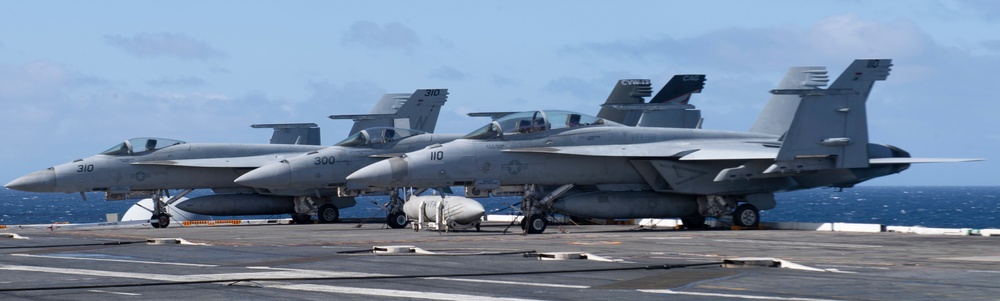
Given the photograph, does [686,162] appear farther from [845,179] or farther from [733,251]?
[733,251]

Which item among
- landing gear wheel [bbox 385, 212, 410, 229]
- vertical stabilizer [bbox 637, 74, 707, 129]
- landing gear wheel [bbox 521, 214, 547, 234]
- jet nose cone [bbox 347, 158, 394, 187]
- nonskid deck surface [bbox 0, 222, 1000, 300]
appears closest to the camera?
nonskid deck surface [bbox 0, 222, 1000, 300]

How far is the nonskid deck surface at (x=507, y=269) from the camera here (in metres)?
12.2

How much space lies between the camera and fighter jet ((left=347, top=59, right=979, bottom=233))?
1111 inches

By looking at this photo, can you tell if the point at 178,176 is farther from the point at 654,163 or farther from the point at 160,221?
the point at 654,163

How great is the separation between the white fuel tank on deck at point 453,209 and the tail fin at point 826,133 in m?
6.72

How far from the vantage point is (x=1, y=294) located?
12.1m

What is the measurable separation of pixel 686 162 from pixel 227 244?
11.5 m

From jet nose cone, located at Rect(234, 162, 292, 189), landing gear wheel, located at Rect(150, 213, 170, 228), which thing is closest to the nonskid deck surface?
jet nose cone, located at Rect(234, 162, 292, 189)

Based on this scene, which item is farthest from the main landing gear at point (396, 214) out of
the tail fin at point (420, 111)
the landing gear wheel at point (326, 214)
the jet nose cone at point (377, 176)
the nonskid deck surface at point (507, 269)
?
the nonskid deck surface at point (507, 269)

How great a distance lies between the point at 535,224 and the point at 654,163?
11.3 ft

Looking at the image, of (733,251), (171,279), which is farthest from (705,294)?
(733,251)

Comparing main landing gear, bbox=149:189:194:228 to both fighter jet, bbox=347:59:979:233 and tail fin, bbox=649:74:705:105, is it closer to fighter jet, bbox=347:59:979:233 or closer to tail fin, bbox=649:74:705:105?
fighter jet, bbox=347:59:979:233

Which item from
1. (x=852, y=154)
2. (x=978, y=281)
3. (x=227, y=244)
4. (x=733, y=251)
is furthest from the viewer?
(x=852, y=154)

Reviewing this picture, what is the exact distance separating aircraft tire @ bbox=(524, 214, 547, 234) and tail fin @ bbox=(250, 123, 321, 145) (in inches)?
628
